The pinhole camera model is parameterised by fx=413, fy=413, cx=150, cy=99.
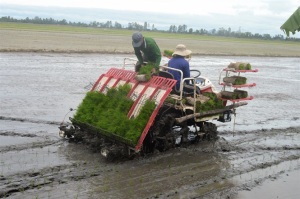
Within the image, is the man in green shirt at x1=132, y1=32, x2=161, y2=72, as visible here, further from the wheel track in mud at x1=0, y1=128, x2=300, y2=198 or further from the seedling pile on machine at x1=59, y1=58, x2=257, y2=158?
the wheel track in mud at x1=0, y1=128, x2=300, y2=198

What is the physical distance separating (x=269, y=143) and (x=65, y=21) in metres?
155

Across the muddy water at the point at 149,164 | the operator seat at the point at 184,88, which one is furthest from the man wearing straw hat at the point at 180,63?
the muddy water at the point at 149,164

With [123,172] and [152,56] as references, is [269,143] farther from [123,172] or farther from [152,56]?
[123,172]

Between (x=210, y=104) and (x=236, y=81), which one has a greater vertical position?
(x=236, y=81)

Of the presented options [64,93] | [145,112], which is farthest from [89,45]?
[145,112]

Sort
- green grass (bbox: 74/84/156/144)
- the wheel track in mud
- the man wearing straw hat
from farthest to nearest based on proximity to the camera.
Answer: the man wearing straw hat → green grass (bbox: 74/84/156/144) → the wheel track in mud

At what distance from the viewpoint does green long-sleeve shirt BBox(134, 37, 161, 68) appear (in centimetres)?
964

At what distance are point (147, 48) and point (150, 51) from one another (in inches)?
3.9

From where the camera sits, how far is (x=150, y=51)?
971 centimetres

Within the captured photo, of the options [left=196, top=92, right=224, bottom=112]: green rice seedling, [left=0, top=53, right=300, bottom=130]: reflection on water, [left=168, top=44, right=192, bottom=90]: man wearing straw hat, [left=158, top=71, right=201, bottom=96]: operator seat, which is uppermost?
[left=168, top=44, right=192, bottom=90]: man wearing straw hat

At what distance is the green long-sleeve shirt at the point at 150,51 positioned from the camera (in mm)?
9641

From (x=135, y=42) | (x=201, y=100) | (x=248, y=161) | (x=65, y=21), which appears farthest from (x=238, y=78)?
(x=65, y=21)

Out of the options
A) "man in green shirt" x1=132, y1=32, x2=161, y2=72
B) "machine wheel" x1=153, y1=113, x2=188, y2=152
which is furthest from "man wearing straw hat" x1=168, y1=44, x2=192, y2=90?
"machine wheel" x1=153, y1=113, x2=188, y2=152

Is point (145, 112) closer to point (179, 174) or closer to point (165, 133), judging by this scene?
point (165, 133)
